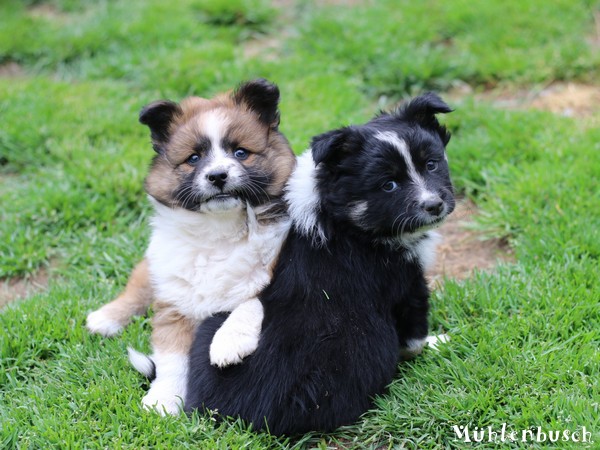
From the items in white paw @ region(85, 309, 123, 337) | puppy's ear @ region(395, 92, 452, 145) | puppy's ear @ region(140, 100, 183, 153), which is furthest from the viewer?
white paw @ region(85, 309, 123, 337)

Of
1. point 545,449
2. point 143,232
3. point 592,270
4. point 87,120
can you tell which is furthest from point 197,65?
point 545,449

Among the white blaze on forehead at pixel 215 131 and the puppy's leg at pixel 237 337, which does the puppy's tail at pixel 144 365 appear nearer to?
the puppy's leg at pixel 237 337

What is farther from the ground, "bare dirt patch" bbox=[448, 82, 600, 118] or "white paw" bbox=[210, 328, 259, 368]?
"bare dirt patch" bbox=[448, 82, 600, 118]

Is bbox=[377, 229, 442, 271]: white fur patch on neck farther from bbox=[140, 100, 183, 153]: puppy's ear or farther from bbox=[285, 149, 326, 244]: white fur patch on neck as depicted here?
bbox=[140, 100, 183, 153]: puppy's ear

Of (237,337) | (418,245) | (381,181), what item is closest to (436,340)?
(418,245)

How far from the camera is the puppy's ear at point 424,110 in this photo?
3734 mm

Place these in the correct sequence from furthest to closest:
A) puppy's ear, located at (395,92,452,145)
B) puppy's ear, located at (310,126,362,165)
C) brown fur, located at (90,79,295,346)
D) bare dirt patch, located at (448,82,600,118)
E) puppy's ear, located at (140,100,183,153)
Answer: bare dirt patch, located at (448,82,600,118), puppy's ear, located at (140,100,183,153), brown fur, located at (90,79,295,346), puppy's ear, located at (395,92,452,145), puppy's ear, located at (310,126,362,165)

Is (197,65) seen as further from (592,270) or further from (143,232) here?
(592,270)

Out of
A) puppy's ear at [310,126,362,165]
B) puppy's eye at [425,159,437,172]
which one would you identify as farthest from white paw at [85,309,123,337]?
puppy's eye at [425,159,437,172]

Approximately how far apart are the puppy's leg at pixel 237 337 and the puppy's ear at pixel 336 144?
86cm

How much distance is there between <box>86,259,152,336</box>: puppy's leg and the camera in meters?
4.24

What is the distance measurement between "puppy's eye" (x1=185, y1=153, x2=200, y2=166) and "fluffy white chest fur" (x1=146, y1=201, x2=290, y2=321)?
27 centimetres

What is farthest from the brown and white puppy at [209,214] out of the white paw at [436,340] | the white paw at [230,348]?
the white paw at [436,340]

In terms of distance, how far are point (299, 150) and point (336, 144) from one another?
221 centimetres
